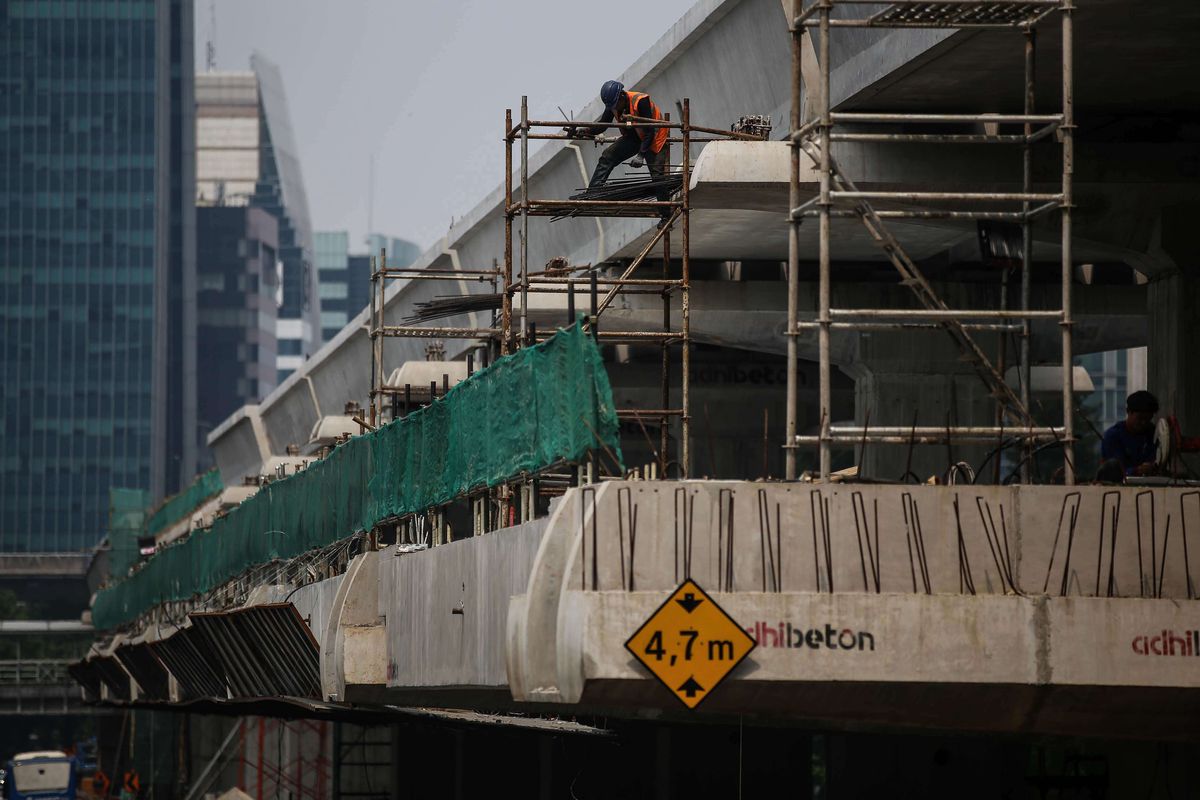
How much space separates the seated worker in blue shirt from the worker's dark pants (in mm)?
9298

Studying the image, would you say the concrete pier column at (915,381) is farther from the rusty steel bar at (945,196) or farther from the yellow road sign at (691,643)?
the yellow road sign at (691,643)

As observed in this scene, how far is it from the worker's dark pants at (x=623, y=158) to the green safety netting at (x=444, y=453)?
410cm

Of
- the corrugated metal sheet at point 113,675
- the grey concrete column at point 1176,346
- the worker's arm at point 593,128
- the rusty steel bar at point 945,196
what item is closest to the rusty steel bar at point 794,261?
the rusty steel bar at point 945,196

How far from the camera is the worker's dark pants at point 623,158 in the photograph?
26750 millimetres

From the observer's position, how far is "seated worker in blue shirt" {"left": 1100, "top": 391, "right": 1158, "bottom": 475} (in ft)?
59.3

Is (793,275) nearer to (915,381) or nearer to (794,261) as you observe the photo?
(794,261)

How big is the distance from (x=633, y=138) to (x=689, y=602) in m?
13.1

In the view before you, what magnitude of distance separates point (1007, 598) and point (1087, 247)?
639 inches

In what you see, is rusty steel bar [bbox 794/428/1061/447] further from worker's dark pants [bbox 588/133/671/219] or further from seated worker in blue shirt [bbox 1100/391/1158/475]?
worker's dark pants [bbox 588/133/671/219]

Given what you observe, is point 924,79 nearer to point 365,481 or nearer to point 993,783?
point 365,481

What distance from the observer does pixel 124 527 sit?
283 ft

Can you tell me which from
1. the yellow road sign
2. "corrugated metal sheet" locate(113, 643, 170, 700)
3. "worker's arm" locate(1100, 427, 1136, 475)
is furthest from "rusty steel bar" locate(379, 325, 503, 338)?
the yellow road sign

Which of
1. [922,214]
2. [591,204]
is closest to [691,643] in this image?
[922,214]

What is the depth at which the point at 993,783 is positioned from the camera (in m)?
37.2
